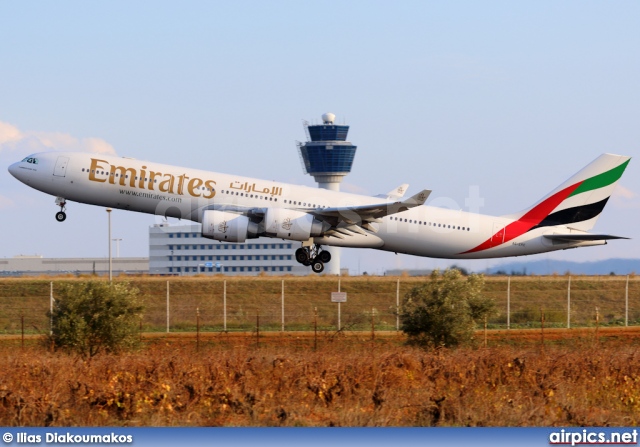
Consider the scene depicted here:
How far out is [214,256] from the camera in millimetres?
141250

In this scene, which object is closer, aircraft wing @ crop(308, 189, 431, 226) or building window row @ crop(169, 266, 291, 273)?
aircraft wing @ crop(308, 189, 431, 226)

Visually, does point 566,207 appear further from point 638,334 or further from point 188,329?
point 188,329

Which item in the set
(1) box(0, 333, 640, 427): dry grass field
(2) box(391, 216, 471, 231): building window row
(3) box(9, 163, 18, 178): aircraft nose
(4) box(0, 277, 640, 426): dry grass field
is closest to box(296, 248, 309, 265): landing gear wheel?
(2) box(391, 216, 471, 231): building window row

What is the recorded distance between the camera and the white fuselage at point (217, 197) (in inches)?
1572

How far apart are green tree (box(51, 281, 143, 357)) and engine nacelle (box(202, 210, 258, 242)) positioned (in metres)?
7.72

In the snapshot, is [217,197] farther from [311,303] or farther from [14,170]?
[311,303]

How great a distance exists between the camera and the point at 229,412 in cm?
1844

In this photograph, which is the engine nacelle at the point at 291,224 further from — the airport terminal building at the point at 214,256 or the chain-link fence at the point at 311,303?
the airport terminal building at the point at 214,256

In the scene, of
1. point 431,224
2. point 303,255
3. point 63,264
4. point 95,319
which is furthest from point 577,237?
point 63,264

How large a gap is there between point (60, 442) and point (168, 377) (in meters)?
8.03

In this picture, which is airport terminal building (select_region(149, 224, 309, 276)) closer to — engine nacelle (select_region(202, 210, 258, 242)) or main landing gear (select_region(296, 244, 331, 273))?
main landing gear (select_region(296, 244, 331, 273))

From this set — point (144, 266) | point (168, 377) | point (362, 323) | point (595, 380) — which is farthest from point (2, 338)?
point (144, 266)

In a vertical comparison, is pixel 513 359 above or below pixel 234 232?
below

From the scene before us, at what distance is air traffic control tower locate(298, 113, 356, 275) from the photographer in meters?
140
